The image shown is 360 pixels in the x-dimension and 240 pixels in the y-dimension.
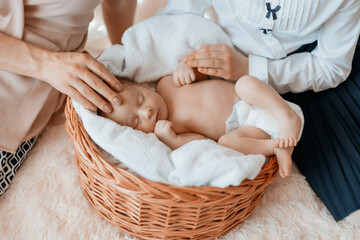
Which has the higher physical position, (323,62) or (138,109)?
(323,62)

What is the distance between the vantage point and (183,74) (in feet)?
→ 3.85

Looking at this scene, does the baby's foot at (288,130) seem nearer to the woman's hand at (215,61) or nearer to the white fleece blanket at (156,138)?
the white fleece blanket at (156,138)

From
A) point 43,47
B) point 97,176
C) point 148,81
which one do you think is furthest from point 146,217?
point 43,47

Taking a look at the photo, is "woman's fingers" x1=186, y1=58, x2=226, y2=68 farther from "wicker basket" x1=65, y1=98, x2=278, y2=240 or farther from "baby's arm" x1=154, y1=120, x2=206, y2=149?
"wicker basket" x1=65, y1=98, x2=278, y2=240

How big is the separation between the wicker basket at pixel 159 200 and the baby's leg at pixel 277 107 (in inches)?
3.4

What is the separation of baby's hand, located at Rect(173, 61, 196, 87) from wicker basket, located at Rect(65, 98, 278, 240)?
14.7 inches

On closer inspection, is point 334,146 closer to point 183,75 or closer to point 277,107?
point 277,107

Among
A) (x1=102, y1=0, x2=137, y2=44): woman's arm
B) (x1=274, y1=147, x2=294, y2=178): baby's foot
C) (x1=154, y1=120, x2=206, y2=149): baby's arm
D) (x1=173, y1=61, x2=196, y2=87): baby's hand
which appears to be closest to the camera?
(x1=274, y1=147, x2=294, y2=178): baby's foot

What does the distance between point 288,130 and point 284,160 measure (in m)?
0.09

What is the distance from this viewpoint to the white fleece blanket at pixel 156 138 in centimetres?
89

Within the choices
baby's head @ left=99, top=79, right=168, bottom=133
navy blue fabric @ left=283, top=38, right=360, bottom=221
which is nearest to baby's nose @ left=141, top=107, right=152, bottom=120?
baby's head @ left=99, top=79, right=168, bottom=133

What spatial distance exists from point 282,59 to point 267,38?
100 mm

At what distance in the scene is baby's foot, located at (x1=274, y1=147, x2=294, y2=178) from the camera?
962mm

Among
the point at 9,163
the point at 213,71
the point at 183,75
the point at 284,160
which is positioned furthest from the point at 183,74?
the point at 9,163
